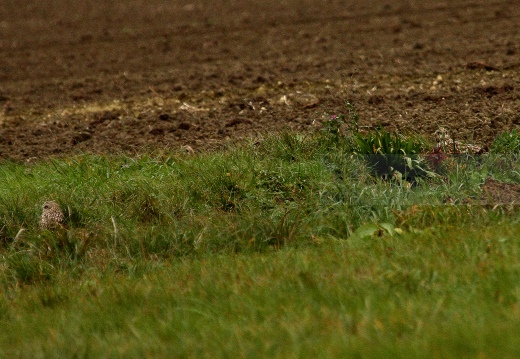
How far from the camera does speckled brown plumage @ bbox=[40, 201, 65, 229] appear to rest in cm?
507

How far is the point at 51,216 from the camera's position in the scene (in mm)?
5121

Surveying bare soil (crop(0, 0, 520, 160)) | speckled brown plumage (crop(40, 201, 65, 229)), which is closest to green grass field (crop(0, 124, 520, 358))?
speckled brown plumage (crop(40, 201, 65, 229))

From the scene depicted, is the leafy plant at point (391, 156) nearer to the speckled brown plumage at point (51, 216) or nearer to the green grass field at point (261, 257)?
the green grass field at point (261, 257)

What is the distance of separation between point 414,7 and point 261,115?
574 centimetres

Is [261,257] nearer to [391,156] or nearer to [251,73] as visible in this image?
[391,156]

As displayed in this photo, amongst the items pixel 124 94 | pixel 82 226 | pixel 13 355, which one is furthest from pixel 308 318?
pixel 124 94

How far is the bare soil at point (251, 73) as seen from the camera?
22.5 ft

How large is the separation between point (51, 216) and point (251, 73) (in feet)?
14.0

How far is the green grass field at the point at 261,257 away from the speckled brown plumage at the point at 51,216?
0.18 feet

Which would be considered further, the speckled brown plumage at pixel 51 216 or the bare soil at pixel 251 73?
the bare soil at pixel 251 73

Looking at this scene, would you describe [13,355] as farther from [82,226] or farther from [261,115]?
[261,115]

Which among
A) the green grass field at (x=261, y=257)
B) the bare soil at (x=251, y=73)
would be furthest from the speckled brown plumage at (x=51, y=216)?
the bare soil at (x=251, y=73)

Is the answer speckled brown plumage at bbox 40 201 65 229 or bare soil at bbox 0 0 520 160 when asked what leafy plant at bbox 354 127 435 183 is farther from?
speckled brown plumage at bbox 40 201 65 229

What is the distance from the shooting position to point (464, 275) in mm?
3727
